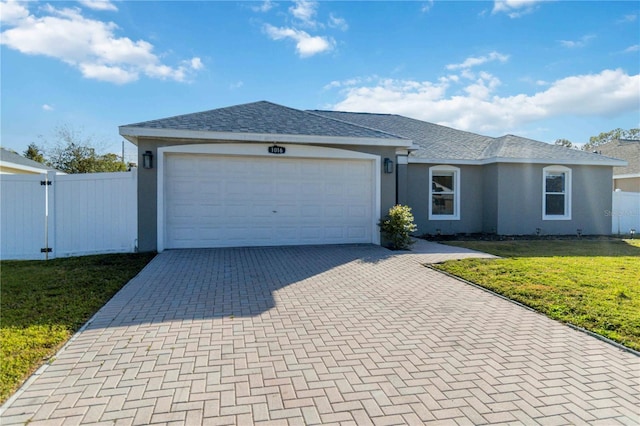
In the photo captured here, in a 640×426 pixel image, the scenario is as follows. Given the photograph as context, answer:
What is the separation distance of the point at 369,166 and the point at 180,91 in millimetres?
8957

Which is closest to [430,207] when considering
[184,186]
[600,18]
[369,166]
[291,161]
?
[369,166]

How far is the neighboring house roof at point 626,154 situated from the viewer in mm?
19586

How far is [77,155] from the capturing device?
66.9ft

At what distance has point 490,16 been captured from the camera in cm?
1059

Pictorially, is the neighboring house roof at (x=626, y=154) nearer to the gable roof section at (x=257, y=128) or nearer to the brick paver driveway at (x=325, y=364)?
the gable roof section at (x=257, y=128)

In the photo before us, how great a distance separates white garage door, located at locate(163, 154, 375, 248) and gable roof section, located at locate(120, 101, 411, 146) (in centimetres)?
69

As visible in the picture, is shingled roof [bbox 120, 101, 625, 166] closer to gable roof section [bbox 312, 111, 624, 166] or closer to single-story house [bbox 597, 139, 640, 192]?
gable roof section [bbox 312, 111, 624, 166]

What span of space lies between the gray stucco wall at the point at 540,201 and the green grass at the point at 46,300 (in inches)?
495

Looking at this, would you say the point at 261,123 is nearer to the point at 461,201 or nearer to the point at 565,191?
the point at 461,201

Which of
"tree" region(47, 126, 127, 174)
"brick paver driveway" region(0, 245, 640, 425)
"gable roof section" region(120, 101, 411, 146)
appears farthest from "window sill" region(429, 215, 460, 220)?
"tree" region(47, 126, 127, 174)

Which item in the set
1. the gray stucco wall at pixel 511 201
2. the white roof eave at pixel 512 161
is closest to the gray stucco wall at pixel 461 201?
the gray stucco wall at pixel 511 201

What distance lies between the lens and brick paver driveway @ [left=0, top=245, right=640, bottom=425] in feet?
8.71

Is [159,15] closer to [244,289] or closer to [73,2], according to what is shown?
[73,2]

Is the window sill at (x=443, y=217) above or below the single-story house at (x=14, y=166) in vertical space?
below
